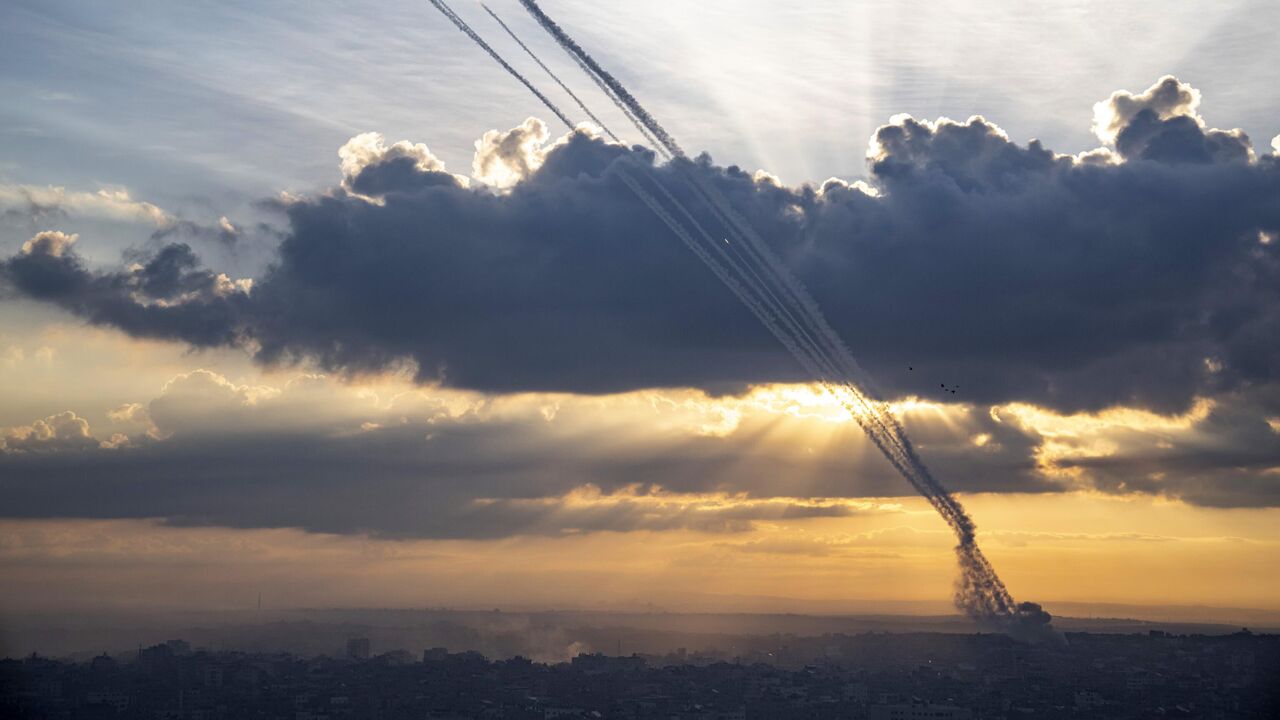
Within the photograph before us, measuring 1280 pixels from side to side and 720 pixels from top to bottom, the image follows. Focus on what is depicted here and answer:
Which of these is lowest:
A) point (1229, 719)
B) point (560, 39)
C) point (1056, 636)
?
point (1229, 719)

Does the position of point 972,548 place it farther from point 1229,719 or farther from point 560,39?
point 1229,719

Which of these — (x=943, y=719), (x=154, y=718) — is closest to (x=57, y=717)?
(x=154, y=718)

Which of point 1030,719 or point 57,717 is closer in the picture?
point 57,717

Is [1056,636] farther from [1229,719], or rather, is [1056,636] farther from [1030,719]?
[1229,719]

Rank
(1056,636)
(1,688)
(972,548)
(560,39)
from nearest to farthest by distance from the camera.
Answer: (560,39)
(972,548)
(1056,636)
(1,688)

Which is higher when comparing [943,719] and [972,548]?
[972,548]

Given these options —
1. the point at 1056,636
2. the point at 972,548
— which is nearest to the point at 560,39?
the point at 972,548

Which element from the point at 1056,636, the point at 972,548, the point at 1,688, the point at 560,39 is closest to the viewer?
the point at 560,39

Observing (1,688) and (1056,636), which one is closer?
(1056,636)

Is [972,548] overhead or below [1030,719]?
overhead
